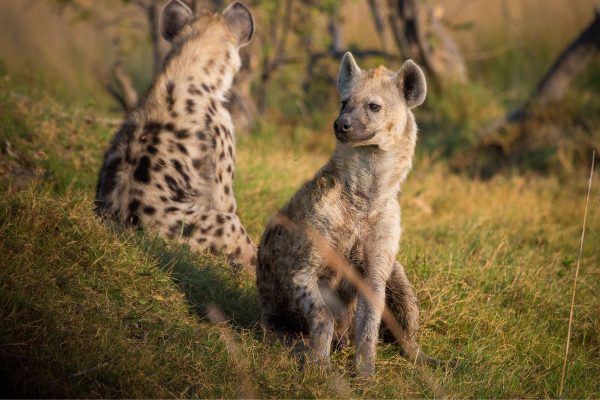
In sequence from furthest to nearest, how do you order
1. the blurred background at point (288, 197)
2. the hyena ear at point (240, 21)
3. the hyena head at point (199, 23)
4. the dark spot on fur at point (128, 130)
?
the hyena ear at point (240, 21) → the hyena head at point (199, 23) → the dark spot on fur at point (128, 130) → the blurred background at point (288, 197)

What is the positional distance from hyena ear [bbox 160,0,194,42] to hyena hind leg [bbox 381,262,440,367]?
2.55m

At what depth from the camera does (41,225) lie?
160 inches

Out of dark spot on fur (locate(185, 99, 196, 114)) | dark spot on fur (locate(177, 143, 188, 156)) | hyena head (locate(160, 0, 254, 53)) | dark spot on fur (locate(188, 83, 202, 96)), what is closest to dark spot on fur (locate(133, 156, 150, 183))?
dark spot on fur (locate(177, 143, 188, 156))

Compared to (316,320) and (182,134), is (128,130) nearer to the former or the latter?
(182,134)

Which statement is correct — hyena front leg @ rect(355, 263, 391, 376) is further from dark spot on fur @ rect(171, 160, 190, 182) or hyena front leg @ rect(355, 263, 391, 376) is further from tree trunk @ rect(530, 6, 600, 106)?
tree trunk @ rect(530, 6, 600, 106)

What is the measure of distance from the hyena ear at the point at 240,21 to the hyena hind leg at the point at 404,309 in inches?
95.0

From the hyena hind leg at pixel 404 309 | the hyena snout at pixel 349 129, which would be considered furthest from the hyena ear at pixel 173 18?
the hyena hind leg at pixel 404 309

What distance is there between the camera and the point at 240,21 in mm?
5812

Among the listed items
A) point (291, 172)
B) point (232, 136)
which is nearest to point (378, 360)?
point (232, 136)

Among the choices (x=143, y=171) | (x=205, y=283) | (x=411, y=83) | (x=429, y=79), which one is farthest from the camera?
(x=429, y=79)

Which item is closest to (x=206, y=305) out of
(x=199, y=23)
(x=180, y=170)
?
(x=180, y=170)

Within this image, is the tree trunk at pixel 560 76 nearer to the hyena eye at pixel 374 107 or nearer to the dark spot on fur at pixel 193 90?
the dark spot on fur at pixel 193 90

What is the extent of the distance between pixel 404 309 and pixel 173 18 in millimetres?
2760

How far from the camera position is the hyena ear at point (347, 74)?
13.2ft
